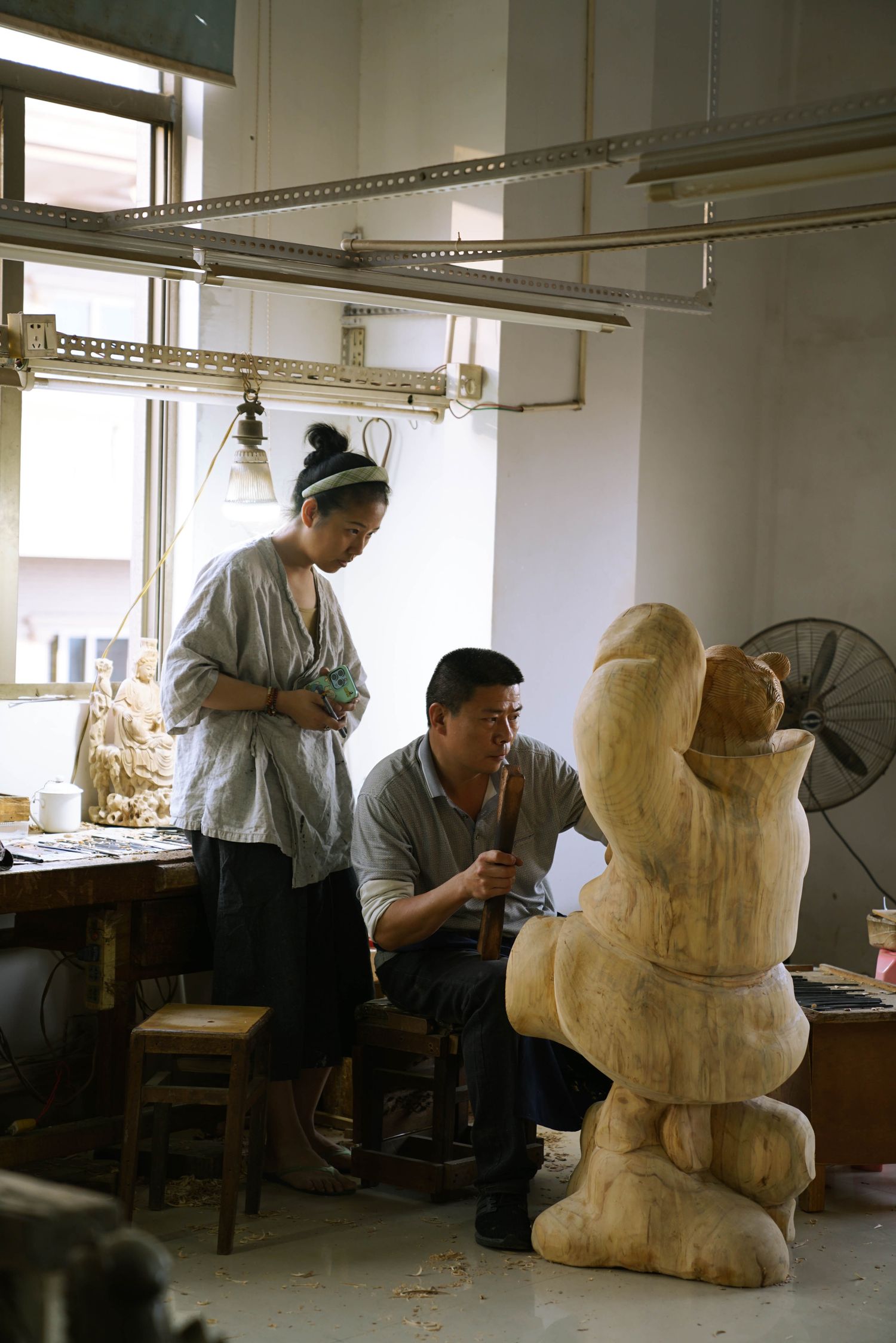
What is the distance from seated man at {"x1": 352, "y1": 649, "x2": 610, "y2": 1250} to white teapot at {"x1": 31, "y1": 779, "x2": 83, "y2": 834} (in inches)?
39.8

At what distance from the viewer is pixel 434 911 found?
3479 millimetres

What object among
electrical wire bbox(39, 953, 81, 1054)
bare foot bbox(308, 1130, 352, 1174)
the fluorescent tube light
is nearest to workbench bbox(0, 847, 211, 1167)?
electrical wire bbox(39, 953, 81, 1054)

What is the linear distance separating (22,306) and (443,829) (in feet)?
7.82

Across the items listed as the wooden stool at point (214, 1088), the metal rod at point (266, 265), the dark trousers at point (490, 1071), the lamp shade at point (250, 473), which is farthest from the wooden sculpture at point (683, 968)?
the lamp shade at point (250, 473)

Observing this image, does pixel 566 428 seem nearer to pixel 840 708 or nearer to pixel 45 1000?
pixel 840 708

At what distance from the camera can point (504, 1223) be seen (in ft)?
10.9

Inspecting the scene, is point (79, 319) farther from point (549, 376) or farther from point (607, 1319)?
point (607, 1319)

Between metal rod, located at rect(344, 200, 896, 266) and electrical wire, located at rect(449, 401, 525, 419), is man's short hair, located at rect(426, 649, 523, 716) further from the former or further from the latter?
electrical wire, located at rect(449, 401, 525, 419)

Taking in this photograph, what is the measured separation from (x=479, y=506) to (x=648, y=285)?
1060mm

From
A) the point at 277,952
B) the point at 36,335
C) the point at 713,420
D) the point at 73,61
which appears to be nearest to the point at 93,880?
the point at 277,952

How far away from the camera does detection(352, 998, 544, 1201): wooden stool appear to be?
11.9ft

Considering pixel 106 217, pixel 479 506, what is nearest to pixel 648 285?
pixel 479 506

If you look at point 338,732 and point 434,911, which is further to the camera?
point 338,732

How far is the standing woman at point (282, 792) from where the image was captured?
148 inches
